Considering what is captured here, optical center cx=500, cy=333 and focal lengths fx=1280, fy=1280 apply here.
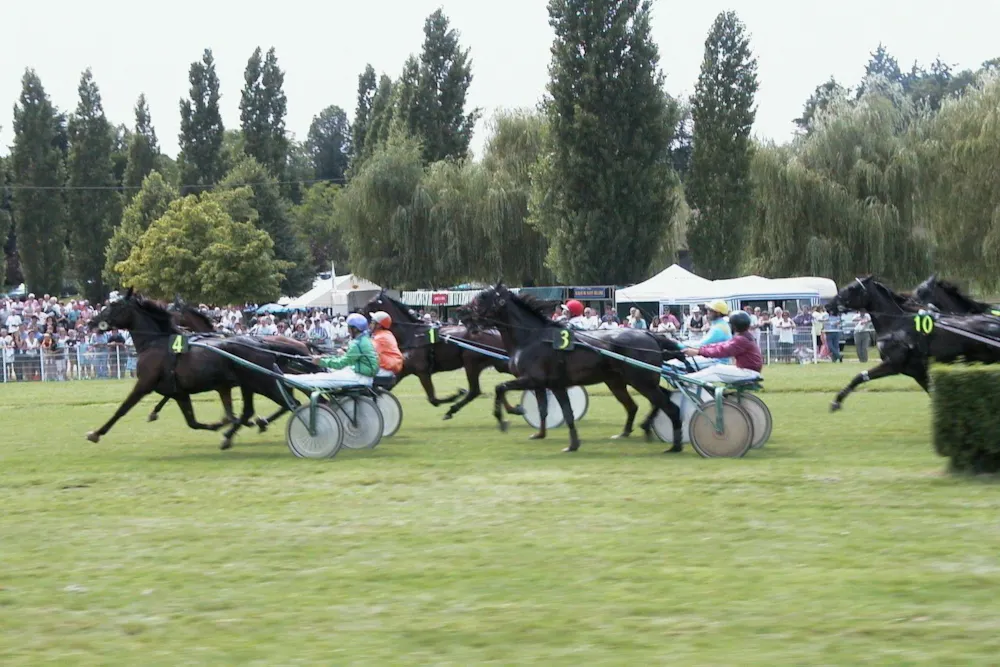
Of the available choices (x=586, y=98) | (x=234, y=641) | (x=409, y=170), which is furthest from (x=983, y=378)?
(x=409, y=170)

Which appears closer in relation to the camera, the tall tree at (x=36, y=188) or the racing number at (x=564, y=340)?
the racing number at (x=564, y=340)

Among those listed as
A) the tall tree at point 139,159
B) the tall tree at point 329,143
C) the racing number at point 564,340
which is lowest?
the racing number at point 564,340

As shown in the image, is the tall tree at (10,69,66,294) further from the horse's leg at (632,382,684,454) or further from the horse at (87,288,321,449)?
the horse's leg at (632,382,684,454)

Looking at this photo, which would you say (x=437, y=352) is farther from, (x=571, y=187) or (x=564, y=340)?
(x=571, y=187)

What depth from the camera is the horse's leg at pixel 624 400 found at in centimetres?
1452

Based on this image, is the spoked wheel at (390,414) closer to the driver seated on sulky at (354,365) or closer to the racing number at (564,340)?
the driver seated on sulky at (354,365)

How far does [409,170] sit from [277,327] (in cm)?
1449

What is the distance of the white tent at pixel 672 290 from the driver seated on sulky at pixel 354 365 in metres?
23.6

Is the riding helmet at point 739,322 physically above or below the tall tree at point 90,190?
below

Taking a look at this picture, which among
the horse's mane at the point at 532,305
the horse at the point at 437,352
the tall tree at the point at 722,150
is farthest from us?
the tall tree at the point at 722,150

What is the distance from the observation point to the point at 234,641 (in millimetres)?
5676

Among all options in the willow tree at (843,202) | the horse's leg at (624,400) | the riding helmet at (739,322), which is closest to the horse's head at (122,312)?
the horse's leg at (624,400)

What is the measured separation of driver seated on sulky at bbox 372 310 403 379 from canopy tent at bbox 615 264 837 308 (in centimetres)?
2150

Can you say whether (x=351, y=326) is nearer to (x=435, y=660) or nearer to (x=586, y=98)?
(x=435, y=660)
